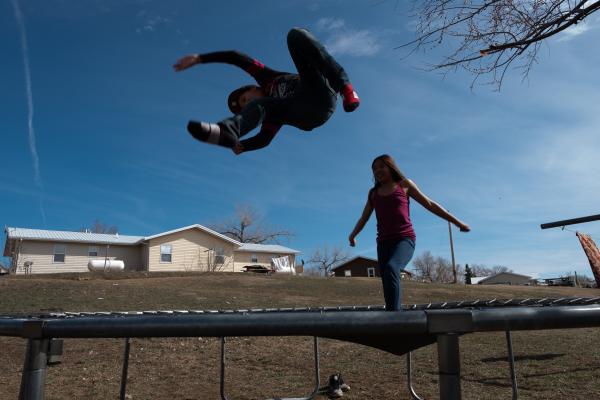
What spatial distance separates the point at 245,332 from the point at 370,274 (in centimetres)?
3519

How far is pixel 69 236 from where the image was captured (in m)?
23.7

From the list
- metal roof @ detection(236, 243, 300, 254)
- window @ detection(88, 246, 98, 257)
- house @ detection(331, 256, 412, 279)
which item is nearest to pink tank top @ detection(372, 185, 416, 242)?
window @ detection(88, 246, 98, 257)

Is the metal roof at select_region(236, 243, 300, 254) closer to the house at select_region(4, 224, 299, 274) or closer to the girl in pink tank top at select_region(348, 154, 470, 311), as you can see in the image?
the house at select_region(4, 224, 299, 274)

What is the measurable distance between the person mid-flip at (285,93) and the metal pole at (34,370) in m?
1.28

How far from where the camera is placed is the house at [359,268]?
36656 millimetres

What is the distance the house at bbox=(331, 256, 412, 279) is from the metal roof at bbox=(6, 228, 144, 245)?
1824 cm

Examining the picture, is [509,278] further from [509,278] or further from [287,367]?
[287,367]

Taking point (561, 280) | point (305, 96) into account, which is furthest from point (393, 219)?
point (561, 280)

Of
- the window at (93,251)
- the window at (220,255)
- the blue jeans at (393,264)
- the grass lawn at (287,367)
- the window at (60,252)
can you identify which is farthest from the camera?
the window at (220,255)

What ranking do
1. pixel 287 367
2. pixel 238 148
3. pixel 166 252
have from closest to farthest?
pixel 238 148 → pixel 287 367 → pixel 166 252

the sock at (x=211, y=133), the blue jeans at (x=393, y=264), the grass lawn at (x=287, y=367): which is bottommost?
the grass lawn at (x=287, y=367)

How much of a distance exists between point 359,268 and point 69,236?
21894 millimetres

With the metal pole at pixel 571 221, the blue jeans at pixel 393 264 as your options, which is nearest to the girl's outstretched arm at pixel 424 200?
the blue jeans at pixel 393 264

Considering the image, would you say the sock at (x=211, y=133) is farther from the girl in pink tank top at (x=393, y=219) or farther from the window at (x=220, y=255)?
the window at (x=220, y=255)
